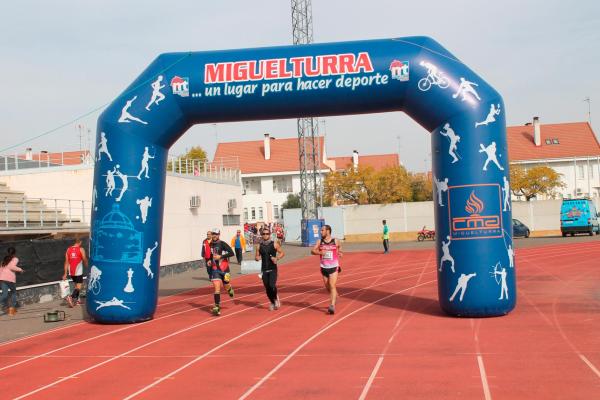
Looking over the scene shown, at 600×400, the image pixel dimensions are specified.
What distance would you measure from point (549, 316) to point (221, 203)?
22948 mm

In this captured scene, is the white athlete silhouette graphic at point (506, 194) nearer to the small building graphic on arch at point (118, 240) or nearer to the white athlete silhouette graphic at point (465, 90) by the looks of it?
the white athlete silhouette graphic at point (465, 90)

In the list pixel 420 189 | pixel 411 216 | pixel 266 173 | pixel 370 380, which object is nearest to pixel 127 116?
pixel 370 380

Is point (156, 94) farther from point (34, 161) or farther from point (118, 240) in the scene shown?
point (34, 161)

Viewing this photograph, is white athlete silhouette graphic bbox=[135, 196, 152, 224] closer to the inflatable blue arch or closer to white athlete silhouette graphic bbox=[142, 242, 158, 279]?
the inflatable blue arch

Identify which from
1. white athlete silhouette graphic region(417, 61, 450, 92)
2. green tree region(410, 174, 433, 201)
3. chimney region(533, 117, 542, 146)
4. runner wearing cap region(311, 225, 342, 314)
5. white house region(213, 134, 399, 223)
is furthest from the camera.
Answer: white house region(213, 134, 399, 223)

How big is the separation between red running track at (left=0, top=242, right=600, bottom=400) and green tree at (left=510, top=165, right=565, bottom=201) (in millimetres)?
50984

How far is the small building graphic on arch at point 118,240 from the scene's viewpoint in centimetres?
1282

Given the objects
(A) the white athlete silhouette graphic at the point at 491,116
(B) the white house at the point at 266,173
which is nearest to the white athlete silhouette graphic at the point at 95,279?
(A) the white athlete silhouette graphic at the point at 491,116

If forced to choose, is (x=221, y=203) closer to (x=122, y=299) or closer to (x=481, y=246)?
(x=122, y=299)

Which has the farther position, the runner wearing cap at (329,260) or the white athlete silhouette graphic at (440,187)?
the runner wearing cap at (329,260)

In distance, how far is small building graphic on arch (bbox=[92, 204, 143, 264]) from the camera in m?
12.8

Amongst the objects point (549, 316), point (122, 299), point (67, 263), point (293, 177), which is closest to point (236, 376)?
point (122, 299)

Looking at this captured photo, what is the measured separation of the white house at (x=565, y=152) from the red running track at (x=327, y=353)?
2281 inches

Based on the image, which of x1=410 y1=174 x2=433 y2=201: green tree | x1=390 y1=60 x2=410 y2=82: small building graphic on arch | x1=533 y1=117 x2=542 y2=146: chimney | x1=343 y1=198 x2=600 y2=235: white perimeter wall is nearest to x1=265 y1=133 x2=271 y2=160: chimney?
x1=410 y1=174 x2=433 y2=201: green tree
